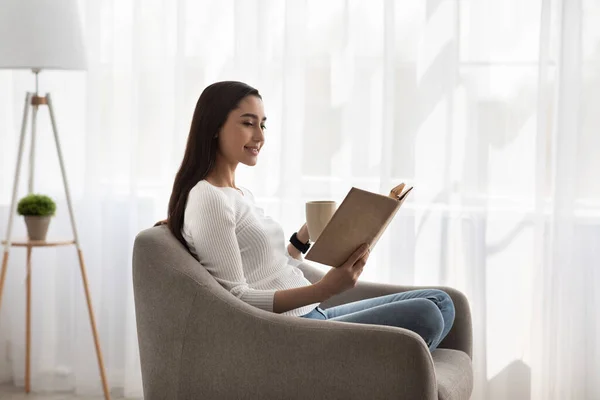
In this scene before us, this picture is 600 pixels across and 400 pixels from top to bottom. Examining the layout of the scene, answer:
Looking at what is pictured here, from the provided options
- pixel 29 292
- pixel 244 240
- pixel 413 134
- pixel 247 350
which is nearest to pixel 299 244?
pixel 244 240

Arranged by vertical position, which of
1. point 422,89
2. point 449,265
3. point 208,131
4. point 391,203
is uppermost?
point 422,89

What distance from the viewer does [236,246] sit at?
2.03 metres

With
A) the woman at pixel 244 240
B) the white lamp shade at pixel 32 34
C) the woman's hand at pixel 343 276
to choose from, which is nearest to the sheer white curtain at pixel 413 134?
the white lamp shade at pixel 32 34

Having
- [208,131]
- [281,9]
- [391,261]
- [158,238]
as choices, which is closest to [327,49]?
[281,9]

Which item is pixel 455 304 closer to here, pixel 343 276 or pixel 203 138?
pixel 343 276

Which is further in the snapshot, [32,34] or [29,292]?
[29,292]

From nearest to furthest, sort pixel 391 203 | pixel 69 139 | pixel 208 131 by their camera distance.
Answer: pixel 391 203 → pixel 208 131 → pixel 69 139

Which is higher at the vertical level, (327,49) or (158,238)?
(327,49)

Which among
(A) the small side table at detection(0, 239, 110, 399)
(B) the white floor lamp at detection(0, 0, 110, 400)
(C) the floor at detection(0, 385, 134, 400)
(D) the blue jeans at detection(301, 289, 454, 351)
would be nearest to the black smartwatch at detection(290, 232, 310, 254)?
(D) the blue jeans at detection(301, 289, 454, 351)

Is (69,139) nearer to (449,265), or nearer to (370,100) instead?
(370,100)

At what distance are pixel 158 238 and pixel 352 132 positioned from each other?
1.26 metres

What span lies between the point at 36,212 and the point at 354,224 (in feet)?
5.04

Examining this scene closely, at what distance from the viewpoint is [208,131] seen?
7.20 ft

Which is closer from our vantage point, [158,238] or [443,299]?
[158,238]
